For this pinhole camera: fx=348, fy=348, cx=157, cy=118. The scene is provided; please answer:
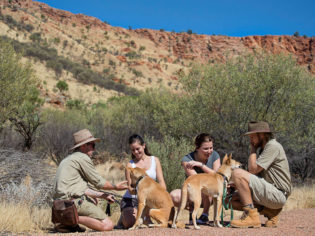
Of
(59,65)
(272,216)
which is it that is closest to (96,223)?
(272,216)

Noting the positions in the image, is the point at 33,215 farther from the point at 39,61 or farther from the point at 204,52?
the point at 204,52

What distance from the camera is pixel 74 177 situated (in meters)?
4.96

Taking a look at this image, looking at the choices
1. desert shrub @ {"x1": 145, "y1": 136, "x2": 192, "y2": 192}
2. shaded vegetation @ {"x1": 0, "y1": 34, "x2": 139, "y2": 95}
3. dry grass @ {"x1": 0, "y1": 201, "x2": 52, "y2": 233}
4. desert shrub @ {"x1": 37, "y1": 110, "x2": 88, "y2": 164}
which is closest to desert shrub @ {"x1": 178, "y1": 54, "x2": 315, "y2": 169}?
desert shrub @ {"x1": 145, "y1": 136, "x2": 192, "y2": 192}

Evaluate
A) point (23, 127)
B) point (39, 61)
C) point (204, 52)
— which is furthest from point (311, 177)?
point (204, 52)

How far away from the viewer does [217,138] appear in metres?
12.1

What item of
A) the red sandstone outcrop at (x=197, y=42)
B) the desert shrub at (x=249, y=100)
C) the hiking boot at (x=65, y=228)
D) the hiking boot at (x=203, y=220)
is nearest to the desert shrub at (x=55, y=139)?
the desert shrub at (x=249, y=100)

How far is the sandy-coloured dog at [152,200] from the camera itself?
192 inches

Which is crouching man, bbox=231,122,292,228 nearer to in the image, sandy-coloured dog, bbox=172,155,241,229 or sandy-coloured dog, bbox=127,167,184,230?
sandy-coloured dog, bbox=172,155,241,229

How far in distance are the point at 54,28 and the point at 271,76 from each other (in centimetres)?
5167

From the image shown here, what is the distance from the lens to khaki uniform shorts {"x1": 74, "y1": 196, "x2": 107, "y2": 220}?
4.94 meters

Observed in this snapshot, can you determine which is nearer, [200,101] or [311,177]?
[200,101]

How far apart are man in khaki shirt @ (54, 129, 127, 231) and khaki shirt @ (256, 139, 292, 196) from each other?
2124 millimetres

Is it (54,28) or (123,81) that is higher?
(54,28)

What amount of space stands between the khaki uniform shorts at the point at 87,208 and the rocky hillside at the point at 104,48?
32.7 ft
